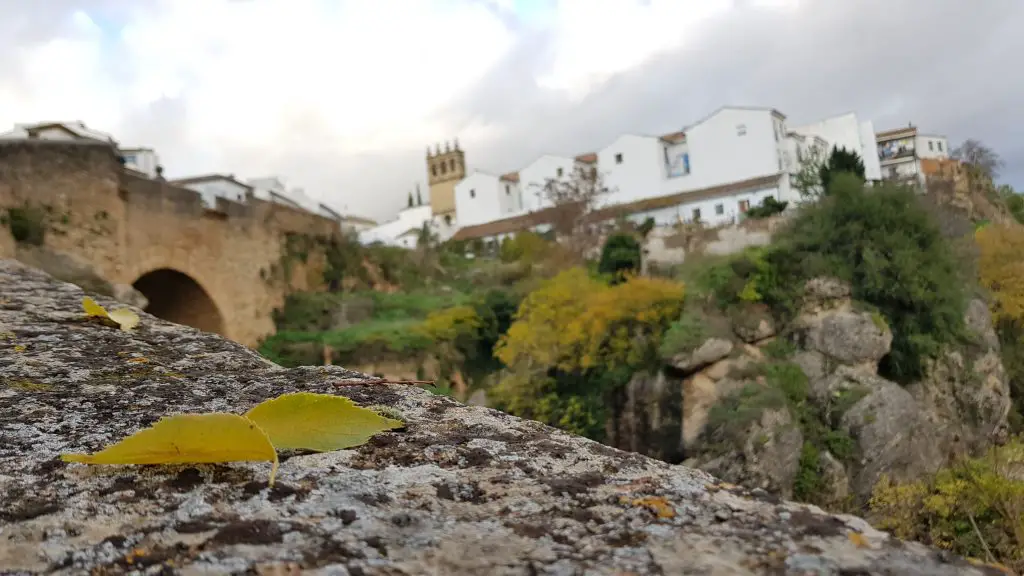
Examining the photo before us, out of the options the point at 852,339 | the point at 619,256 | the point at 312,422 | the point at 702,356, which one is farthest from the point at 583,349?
the point at 312,422

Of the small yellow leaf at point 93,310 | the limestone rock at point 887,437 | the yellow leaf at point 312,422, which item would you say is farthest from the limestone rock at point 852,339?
the yellow leaf at point 312,422

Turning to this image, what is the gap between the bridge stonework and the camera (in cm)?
970

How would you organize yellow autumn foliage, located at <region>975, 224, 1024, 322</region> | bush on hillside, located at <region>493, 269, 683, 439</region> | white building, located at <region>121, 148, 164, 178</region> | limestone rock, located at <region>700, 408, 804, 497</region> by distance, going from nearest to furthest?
limestone rock, located at <region>700, 408, 804, 497</region> < bush on hillside, located at <region>493, 269, 683, 439</region> < yellow autumn foliage, located at <region>975, 224, 1024, 322</region> < white building, located at <region>121, 148, 164, 178</region>

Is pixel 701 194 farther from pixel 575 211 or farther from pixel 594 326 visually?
pixel 594 326

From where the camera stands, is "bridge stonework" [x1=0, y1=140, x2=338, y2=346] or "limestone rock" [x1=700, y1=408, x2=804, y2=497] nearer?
"bridge stonework" [x1=0, y1=140, x2=338, y2=346]

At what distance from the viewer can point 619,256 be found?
61.0 feet

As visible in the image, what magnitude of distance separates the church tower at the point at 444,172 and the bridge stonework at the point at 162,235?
128 feet

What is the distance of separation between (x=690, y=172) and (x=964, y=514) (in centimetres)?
3006

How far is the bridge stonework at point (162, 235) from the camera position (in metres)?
9.70

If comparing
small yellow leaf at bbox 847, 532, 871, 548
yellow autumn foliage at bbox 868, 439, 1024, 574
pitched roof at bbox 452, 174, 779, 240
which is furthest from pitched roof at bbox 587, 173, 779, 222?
small yellow leaf at bbox 847, 532, 871, 548

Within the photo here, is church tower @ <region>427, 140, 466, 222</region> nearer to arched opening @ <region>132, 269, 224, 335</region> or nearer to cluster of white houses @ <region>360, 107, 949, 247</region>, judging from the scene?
cluster of white houses @ <region>360, 107, 949, 247</region>

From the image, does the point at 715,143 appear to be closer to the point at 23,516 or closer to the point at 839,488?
the point at 839,488

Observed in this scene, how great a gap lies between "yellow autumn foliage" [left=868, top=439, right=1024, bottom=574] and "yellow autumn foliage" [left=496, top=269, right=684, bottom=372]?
5.75 meters

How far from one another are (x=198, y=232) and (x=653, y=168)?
27.4 meters
